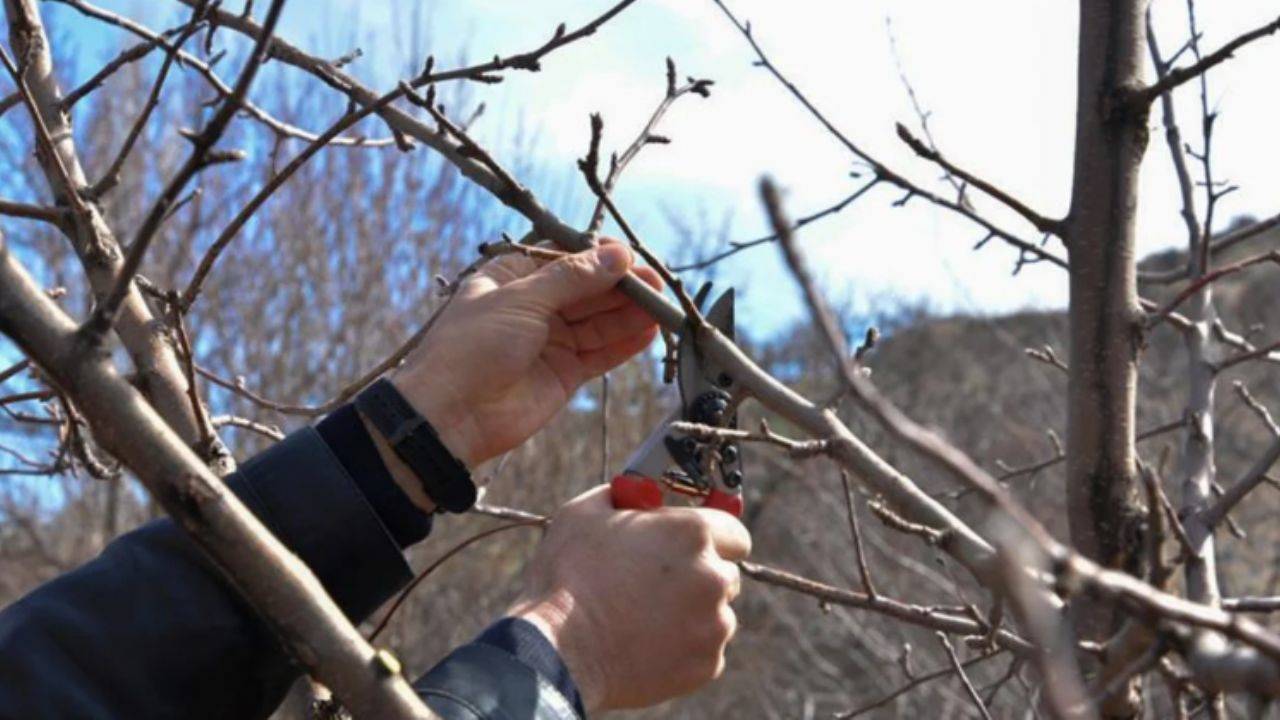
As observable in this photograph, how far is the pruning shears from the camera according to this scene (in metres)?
1.82

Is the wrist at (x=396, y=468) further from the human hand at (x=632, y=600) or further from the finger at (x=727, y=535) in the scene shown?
the finger at (x=727, y=535)

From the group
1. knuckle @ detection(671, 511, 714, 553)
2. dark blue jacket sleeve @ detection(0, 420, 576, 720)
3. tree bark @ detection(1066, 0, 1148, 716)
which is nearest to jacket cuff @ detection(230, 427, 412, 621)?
dark blue jacket sleeve @ detection(0, 420, 576, 720)

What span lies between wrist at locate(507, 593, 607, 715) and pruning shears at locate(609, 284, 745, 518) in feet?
0.95

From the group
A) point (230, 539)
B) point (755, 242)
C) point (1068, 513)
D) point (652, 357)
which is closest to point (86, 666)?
point (230, 539)

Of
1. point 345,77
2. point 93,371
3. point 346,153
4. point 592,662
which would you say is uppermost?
point 346,153

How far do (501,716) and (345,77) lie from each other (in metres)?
0.99

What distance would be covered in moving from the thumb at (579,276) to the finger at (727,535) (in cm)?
30

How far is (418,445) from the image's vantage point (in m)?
1.67

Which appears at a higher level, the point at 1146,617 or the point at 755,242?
the point at 755,242

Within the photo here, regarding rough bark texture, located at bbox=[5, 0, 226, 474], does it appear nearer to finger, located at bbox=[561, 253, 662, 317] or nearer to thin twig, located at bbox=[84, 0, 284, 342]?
finger, located at bbox=[561, 253, 662, 317]

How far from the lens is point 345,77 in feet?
6.60

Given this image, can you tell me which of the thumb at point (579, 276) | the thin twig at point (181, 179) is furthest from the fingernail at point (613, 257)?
the thin twig at point (181, 179)

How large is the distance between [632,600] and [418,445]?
12.1 inches

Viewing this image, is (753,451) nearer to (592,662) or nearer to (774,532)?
(774,532)
